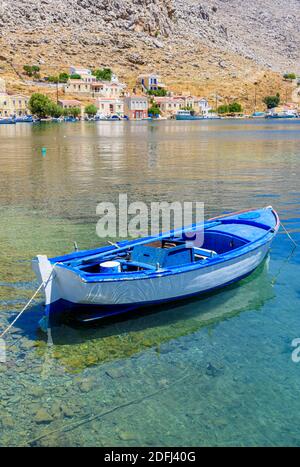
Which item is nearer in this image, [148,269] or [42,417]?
[42,417]

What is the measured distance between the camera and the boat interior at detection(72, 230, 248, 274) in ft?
32.8

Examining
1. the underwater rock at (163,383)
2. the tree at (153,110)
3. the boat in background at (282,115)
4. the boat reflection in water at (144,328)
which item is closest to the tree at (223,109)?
the boat in background at (282,115)

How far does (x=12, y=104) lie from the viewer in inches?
5032

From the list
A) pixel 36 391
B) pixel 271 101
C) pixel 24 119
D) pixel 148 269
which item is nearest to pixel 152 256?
pixel 148 269

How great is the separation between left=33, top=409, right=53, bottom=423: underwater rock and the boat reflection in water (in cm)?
119

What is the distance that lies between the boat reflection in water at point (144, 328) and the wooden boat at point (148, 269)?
29 cm

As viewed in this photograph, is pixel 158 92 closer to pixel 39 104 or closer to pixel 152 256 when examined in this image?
pixel 39 104

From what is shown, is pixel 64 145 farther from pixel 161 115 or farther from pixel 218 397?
pixel 161 115

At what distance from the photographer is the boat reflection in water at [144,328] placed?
337 inches

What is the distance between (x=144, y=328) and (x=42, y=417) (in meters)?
3.10

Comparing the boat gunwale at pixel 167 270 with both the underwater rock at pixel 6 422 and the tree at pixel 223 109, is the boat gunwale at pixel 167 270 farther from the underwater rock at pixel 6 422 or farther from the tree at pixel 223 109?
the tree at pixel 223 109

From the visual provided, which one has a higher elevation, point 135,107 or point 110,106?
point 110,106

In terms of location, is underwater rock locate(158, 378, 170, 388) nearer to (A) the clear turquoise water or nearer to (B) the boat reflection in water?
(A) the clear turquoise water

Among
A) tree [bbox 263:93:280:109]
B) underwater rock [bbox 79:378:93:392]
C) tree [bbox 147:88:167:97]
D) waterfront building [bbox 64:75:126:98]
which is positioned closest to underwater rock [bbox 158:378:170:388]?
underwater rock [bbox 79:378:93:392]
